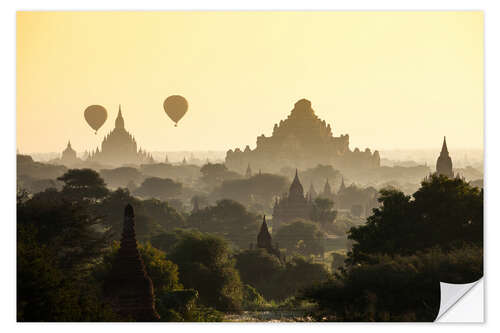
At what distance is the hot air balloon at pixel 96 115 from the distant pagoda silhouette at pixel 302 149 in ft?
11.7

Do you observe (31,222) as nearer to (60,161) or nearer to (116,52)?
(60,161)

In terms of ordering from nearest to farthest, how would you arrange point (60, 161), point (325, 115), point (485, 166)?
point (485, 166) → point (325, 115) → point (60, 161)

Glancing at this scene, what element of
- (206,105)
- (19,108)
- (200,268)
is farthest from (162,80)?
(200,268)

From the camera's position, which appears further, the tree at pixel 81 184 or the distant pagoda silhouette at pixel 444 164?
the tree at pixel 81 184

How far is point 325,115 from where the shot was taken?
1823 centimetres

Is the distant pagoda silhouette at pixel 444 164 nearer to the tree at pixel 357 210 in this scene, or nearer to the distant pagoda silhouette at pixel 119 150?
the distant pagoda silhouette at pixel 119 150

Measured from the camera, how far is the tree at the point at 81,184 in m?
22.6

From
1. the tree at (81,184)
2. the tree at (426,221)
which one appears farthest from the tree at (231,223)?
the tree at (426,221)

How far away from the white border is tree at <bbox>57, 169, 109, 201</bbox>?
5846 mm

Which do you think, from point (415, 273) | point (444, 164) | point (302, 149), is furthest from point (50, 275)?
point (302, 149)

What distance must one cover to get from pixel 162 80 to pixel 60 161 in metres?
3.88

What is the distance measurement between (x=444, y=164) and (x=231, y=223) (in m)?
23.2
